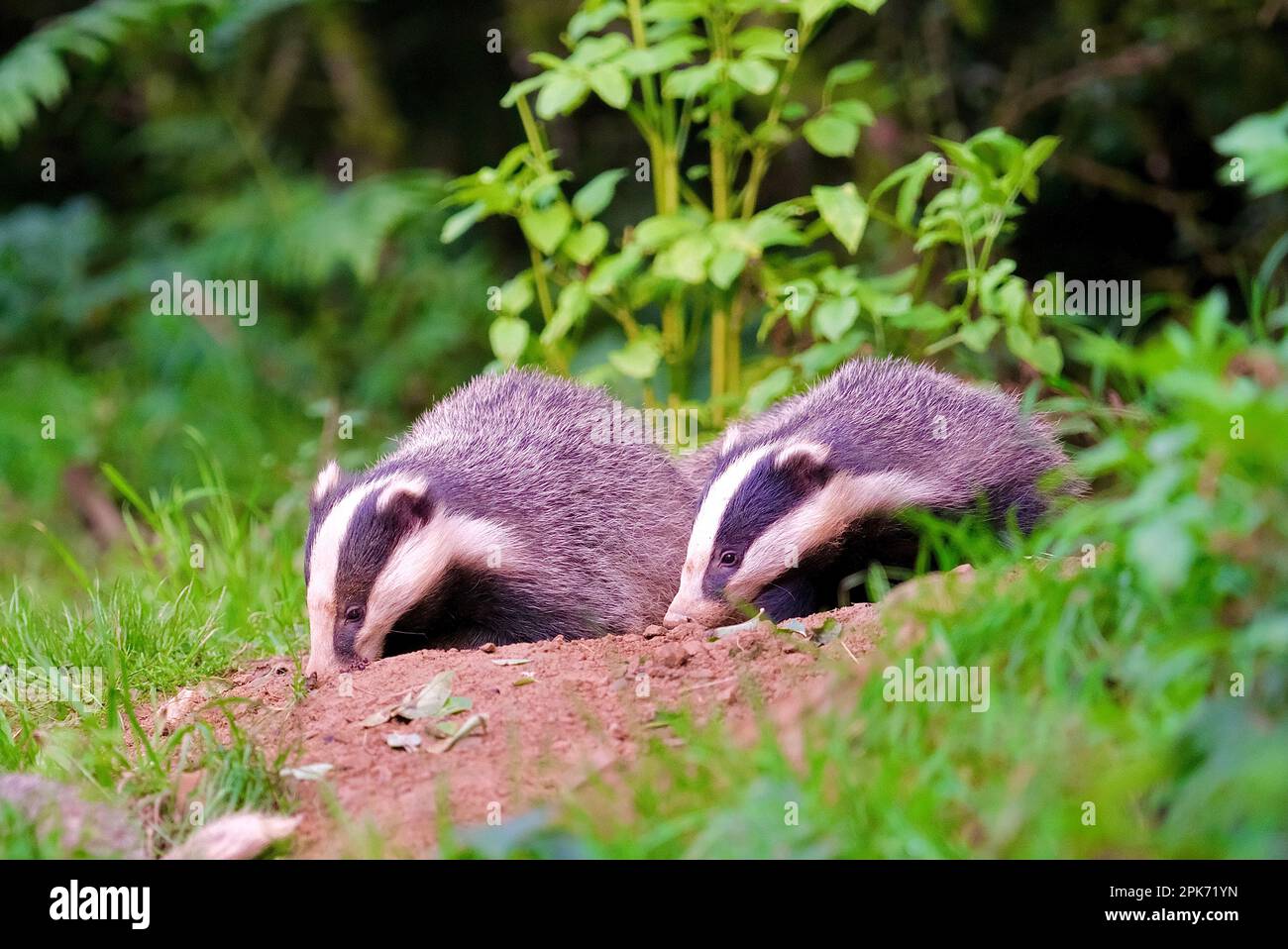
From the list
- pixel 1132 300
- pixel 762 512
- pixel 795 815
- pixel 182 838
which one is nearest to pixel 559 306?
pixel 762 512

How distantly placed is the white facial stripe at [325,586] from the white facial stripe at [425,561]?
0.11 m

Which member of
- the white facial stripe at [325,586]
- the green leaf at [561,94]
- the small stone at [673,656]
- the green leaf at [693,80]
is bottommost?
the small stone at [673,656]

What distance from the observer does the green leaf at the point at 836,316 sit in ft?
18.7

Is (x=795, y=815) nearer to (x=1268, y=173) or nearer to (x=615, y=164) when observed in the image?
(x=1268, y=173)

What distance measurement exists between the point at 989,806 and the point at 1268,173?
4.47 ft

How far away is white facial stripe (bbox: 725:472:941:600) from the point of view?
196 inches

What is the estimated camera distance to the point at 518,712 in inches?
156

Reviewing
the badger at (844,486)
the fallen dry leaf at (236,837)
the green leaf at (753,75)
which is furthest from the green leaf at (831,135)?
the fallen dry leaf at (236,837)

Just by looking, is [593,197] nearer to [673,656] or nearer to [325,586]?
[325,586]

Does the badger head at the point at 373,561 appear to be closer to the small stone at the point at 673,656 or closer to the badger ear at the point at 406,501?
the badger ear at the point at 406,501

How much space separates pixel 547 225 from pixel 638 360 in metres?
0.68

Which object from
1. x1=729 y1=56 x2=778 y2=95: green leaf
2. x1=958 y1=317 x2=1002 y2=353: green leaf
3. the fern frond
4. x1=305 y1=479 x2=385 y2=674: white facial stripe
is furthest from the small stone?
the fern frond

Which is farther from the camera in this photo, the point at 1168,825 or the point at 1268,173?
the point at 1268,173

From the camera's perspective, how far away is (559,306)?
623 cm
